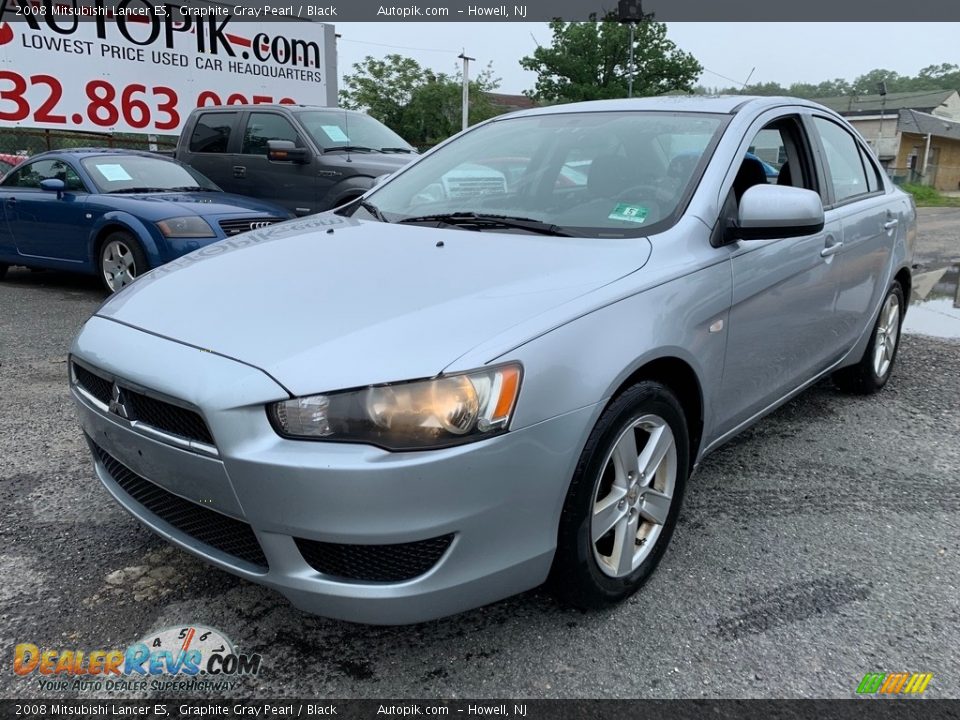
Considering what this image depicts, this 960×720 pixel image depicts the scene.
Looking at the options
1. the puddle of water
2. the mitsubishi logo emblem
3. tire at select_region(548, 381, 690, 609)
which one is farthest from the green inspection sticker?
the puddle of water

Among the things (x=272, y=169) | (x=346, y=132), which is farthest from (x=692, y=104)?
(x=272, y=169)

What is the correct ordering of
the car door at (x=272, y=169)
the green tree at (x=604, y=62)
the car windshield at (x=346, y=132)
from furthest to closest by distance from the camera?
the green tree at (x=604, y=62) → the car windshield at (x=346, y=132) → the car door at (x=272, y=169)

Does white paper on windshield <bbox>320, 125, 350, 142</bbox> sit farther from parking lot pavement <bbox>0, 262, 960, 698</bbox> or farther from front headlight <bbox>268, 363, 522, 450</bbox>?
front headlight <bbox>268, 363, 522, 450</bbox>

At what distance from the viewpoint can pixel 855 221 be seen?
372 centimetres

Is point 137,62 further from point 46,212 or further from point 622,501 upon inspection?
point 622,501

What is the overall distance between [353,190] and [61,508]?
506cm

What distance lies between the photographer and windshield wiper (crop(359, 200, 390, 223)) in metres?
3.23

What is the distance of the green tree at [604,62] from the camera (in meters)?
53.5

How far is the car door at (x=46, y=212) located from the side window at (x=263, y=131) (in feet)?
6.11

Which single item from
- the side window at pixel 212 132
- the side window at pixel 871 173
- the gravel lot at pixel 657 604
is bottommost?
the gravel lot at pixel 657 604

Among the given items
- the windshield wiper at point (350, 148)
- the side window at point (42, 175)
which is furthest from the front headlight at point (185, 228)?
the windshield wiper at point (350, 148)

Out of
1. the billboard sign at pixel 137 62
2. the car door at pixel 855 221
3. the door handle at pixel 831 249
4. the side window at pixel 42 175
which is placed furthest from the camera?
the billboard sign at pixel 137 62

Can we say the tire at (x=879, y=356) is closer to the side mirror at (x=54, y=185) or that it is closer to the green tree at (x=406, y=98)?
the side mirror at (x=54, y=185)

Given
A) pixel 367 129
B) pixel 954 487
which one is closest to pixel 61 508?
pixel 954 487
